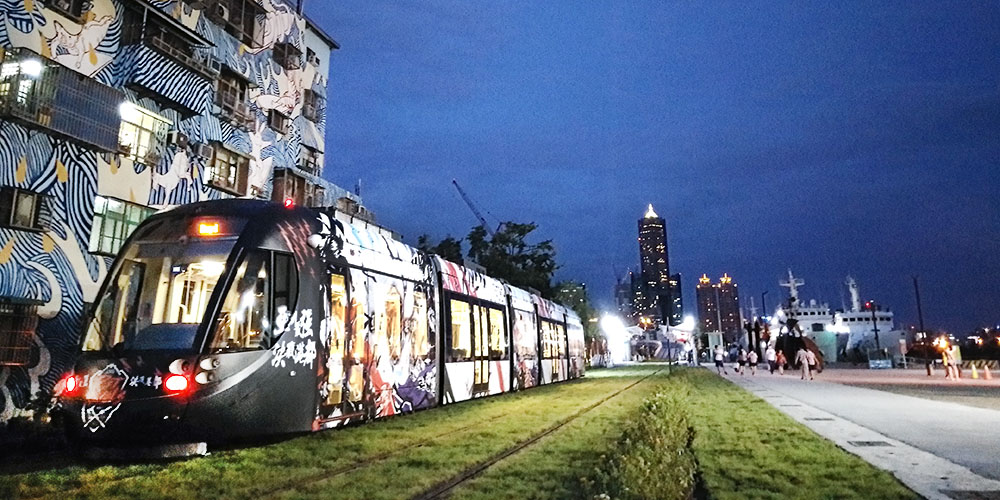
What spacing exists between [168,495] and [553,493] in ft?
12.8

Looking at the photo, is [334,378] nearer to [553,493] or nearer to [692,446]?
[553,493]

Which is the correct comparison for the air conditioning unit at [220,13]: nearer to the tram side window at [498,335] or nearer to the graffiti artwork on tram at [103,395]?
the tram side window at [498,335]

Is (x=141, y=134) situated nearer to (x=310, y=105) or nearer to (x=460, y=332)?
(x=310, y=105)

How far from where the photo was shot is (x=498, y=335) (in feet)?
57.8

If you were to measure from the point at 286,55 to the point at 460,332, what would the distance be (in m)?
16.4

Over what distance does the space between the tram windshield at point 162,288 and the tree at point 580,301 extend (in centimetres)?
5115

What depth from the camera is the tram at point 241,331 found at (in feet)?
24.3

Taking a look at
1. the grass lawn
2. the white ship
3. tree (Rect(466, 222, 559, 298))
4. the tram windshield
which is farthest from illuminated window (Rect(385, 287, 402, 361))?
the white ship

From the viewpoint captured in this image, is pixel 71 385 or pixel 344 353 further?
pixel 344 353

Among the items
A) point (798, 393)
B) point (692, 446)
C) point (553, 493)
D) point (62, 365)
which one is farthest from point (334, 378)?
point (798, 393)

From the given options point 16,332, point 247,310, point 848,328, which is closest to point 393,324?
point 247,310

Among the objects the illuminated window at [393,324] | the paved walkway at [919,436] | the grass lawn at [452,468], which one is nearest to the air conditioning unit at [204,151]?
the illuminated window at [393,324]

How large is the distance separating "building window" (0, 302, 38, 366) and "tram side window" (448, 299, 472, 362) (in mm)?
10095

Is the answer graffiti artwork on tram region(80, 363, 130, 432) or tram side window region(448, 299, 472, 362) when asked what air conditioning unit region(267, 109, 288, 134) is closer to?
tram side window region(448, 299, 472, 362)
